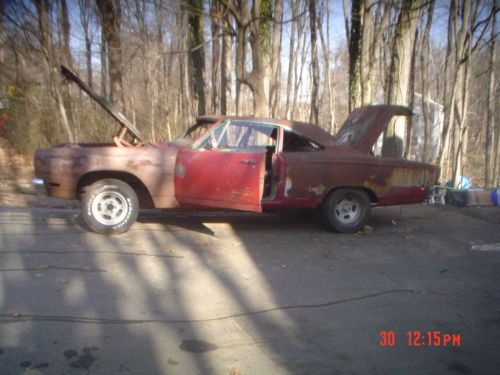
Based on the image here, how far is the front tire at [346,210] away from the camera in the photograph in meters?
5.51

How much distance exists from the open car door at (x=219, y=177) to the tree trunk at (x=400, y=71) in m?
5.09

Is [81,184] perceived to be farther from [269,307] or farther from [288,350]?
[288,350]

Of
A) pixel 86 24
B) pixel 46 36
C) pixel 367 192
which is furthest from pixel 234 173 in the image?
pixel 86 24

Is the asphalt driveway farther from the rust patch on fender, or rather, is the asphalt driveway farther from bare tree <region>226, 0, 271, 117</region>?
bare tree <region>226, 0, 271, 117</region>

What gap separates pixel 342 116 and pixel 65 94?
32818 mm

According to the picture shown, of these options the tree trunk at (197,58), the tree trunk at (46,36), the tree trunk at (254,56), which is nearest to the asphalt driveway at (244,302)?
the tree trunk at (254,56)

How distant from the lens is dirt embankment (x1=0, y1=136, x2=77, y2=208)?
8.65 m

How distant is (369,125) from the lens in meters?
5.83

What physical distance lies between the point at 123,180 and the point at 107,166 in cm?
38
